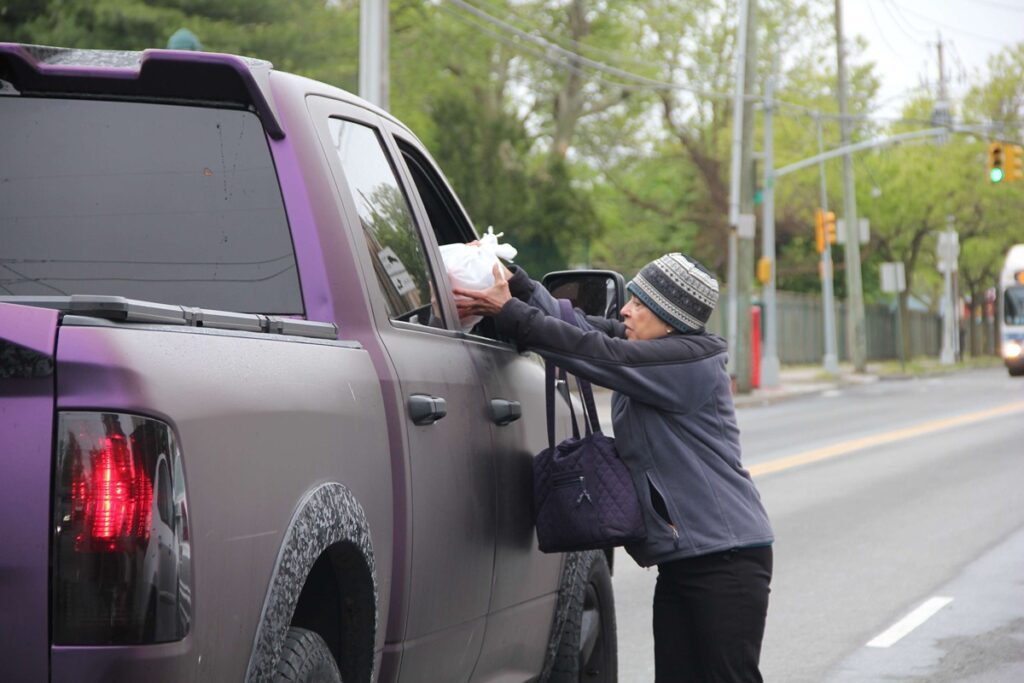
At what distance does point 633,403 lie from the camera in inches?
191

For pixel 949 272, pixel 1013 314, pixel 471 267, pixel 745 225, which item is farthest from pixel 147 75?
pixel 949 272

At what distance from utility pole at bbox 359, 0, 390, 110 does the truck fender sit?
18.6m

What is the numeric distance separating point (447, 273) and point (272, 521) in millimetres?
1780

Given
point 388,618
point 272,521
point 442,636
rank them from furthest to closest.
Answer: point 442,636 → point 388,618 → point 272,521

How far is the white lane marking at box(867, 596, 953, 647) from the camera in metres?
8.51

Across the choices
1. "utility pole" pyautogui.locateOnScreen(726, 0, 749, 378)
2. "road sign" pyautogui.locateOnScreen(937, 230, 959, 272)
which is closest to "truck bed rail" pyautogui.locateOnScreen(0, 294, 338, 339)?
"utility pole" pyautogui.locateOnScreen(726, 0, 749, 378)

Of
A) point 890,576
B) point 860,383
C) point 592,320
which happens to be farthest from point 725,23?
point 592,320

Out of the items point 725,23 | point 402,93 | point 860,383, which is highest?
point 725,23

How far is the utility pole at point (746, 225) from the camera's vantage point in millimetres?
35000

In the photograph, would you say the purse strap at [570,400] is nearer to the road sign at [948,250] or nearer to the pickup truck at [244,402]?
the pickup truck at [244,402]

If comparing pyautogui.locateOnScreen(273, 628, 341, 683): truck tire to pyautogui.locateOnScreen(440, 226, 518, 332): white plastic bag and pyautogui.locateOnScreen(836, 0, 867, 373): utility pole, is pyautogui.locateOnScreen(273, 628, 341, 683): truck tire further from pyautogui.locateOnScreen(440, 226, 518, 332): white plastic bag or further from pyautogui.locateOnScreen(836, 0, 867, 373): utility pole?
pyautogui.locateOnScreen(836, 0, 867, 373): utility pole

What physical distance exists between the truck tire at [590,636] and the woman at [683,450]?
53 cm

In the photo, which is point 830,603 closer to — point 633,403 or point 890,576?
point 890,576

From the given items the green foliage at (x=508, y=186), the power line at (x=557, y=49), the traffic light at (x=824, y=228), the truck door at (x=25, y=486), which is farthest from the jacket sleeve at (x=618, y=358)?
the traffic light at (x=824, y=228)
